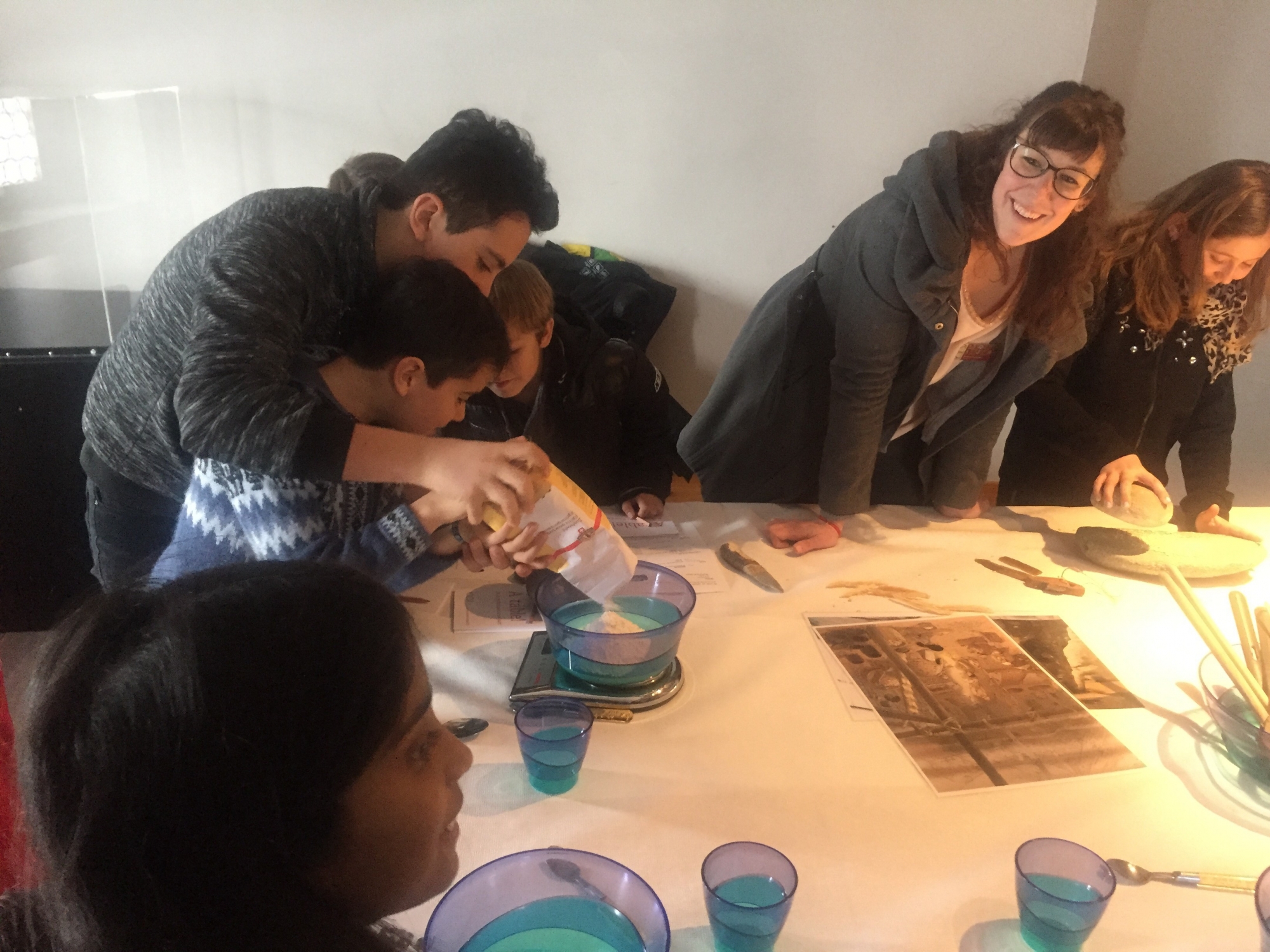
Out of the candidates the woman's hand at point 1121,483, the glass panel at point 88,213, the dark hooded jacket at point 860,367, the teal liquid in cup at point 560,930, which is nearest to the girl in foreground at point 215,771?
the teal liquid in cup at point 560,930

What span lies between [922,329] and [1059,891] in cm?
92

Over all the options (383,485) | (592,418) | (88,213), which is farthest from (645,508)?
(88,213)

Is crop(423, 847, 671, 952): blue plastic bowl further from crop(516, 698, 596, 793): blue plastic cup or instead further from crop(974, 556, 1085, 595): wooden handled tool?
crop(974, 556, 1085, 595): wooden handled tool

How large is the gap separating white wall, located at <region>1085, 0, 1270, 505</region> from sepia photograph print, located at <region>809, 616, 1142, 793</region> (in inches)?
85.8

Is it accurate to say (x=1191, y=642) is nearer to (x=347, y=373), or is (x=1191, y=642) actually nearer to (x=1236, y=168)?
(x=1236, y=168)

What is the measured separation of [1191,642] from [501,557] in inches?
36.1

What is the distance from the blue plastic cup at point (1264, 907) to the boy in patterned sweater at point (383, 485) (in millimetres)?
715

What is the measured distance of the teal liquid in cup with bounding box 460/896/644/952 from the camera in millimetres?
658

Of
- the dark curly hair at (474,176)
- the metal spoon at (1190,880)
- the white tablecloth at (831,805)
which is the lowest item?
the white tablecloth at (831,805)

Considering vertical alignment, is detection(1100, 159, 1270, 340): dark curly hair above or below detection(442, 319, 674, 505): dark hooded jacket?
above

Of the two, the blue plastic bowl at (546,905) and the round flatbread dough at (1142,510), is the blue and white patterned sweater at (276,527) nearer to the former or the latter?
the blue plastic bowl at (546,905)

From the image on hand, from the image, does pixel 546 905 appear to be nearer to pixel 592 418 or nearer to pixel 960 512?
pixel 960 512

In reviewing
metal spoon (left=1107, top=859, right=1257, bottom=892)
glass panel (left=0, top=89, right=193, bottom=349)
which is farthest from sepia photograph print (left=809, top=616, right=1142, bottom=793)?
glass panel (left=0, top=89, right=193, bottom=349)

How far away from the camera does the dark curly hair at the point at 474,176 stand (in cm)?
114
